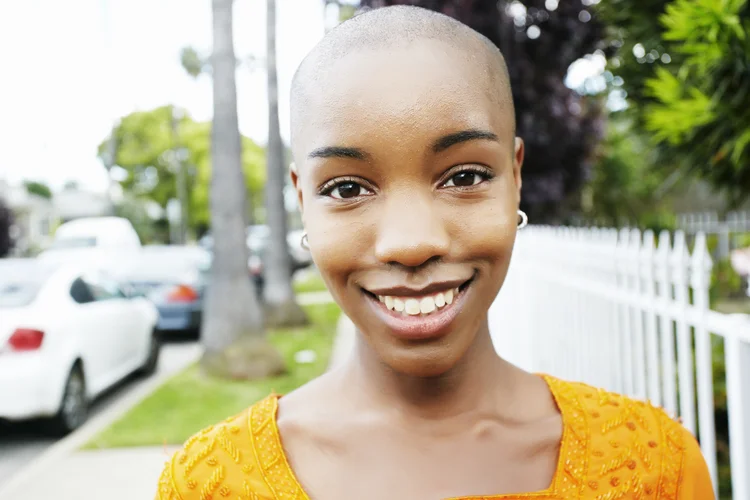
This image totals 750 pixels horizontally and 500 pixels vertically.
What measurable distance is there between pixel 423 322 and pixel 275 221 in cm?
950

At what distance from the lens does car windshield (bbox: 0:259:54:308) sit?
5512 millimetres

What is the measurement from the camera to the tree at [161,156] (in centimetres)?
3888

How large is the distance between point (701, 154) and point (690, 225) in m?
11.7

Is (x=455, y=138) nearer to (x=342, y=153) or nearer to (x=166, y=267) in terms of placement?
(x=342, y=153)

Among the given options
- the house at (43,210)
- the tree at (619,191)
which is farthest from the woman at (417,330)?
the house at (43,210)

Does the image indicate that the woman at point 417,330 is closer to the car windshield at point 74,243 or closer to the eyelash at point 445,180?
the eyelash at point 445,180

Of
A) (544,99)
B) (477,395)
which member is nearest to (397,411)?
(477,395)

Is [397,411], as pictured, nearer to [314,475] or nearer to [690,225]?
[314,475]

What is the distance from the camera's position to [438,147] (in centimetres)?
116

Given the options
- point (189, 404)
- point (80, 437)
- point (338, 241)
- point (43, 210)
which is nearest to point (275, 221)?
point (189, 404)

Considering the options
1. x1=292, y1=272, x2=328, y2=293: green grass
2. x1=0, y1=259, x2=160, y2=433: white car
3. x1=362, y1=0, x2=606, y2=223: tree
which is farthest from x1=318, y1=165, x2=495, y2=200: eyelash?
x1=292, y1=272, x2=328, y2=293: green grass

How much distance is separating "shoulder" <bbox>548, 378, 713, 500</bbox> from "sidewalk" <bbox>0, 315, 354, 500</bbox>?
11.0ft

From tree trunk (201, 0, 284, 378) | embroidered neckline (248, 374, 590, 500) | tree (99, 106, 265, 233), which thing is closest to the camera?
embroidered neckline (248, 374, 590, 500)

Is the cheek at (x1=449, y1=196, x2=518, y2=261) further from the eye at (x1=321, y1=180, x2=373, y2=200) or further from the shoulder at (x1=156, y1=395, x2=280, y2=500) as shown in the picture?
the shoulder at (x1=156, y1=395, x2=280, y2=500)
